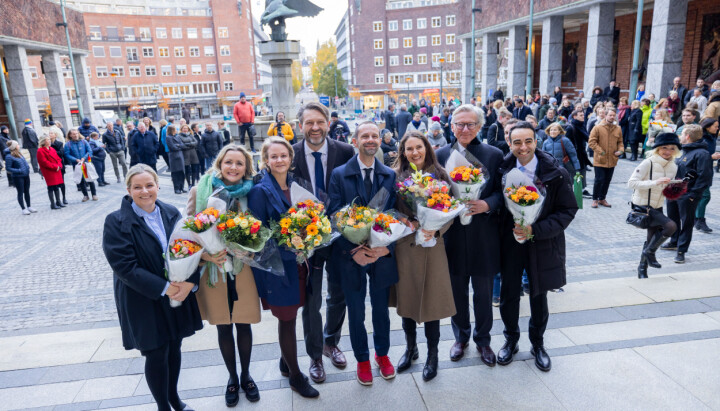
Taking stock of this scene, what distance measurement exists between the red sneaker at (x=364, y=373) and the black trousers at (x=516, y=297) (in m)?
1.32

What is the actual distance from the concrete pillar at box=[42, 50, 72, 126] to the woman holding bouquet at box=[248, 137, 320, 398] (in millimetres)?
28066

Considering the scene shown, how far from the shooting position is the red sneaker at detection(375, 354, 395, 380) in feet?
12.7

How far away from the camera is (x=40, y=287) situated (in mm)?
6598

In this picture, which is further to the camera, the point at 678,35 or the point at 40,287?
the point at 678,35

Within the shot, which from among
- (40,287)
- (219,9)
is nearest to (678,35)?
(40,287)

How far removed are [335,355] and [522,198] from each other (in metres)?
2.20

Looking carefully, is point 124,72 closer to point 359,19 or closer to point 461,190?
point 359,19

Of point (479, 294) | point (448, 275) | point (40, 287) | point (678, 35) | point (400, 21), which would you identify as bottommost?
point (40, 287)

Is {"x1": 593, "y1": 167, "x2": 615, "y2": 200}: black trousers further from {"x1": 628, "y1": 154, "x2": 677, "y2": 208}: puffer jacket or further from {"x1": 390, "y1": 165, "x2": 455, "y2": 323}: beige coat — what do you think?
{"x1": 390, "y1": 165, "x2": 455, "y2": 323}: beige coat

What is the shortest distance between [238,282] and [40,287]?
4834 millimetres

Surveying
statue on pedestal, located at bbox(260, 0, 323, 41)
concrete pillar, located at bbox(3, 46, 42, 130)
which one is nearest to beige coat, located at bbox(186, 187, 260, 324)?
statue on pedestal, located at bbox(260, 0, 323, 41)

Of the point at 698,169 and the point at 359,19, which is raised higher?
the point at 359,19

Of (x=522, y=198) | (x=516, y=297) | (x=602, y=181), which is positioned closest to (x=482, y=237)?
(x=522, y=198)

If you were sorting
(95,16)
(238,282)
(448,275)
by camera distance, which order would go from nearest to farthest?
(238,282) < (448,275) < (95,16)
